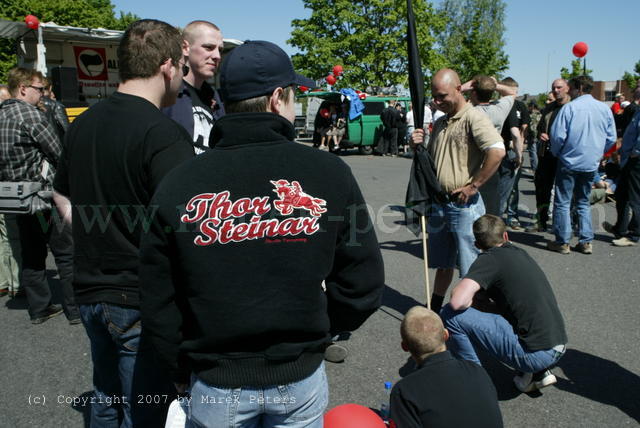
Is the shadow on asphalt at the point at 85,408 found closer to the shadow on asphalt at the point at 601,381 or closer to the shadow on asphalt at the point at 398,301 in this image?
the shadow on asphalt at the point at 398,301

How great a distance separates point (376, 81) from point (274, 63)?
4110 centimetres

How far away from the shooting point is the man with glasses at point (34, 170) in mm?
4324

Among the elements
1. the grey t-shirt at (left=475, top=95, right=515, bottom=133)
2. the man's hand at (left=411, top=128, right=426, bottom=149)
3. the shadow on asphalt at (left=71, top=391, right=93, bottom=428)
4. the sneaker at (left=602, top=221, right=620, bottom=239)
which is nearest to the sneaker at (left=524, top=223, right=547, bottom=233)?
the sneaker at (left=602, top=221, right=620, bottom=239)

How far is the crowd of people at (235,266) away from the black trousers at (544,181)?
4.85 meters

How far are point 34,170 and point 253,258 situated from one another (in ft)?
12.6

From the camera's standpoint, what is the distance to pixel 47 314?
485 cm

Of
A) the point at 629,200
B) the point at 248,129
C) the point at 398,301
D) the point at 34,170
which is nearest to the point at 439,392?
the point at 248,129

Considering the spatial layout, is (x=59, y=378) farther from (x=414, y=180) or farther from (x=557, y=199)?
(x=557, y=199)

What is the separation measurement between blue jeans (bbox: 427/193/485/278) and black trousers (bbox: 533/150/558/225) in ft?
13.2

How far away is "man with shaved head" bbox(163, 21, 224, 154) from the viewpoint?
3.10 meters

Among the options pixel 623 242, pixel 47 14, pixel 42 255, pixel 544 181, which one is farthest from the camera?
pixel 47 14

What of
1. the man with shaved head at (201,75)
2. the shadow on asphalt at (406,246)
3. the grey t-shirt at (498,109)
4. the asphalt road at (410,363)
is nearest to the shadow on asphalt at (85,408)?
the asphalt road at (410,363)

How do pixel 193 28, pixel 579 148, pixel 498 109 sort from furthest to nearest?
pixel 579 148
pixel 498 109
pixel 193 28

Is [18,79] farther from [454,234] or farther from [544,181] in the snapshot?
[544,181]
